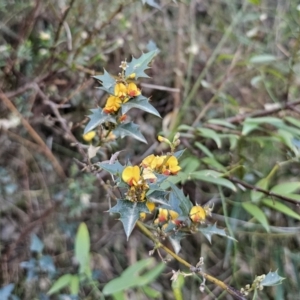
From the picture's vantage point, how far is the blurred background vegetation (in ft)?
3.65

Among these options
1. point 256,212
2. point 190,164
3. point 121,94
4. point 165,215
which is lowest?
point 256,212

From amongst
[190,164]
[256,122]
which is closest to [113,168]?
[190,164]

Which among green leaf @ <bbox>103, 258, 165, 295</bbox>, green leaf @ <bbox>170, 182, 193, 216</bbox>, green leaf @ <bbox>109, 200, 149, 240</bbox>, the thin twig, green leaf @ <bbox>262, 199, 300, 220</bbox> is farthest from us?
the thin twig

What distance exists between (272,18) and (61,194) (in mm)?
1151

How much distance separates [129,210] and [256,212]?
0.49 meters

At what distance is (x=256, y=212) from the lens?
41.1 inches

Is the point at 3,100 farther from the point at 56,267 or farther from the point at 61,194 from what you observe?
the point at 56,267

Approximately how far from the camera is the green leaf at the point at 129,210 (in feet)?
2.13

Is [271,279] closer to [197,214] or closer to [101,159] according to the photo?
[197,214]

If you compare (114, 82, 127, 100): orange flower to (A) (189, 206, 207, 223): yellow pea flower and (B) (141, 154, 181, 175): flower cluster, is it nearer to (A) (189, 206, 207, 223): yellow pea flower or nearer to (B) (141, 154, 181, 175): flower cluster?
(B) (141, 154, 181, 175): flower cluster

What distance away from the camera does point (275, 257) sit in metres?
1.13

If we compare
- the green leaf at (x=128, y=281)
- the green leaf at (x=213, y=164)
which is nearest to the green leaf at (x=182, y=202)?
the green leaf at (x=128, y=281)

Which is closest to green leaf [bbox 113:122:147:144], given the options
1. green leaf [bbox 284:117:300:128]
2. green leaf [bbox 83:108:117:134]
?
green leaf [bbox 83:108:117:134]

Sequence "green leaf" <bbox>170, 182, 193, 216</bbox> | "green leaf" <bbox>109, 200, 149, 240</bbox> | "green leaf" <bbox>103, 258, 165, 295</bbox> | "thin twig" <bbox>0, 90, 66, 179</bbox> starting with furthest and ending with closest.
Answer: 1. "thin twig" <bbox>0, 90, 66, 179</bbox>
2. "green leaf" <bbox>103, 258, 165, 295</bbox>
3. "green leaf" <bbox>170, 182, 193, 216</bbox>
4. "green leaf" <bbox>109, 200, 149, 240</bbox>
